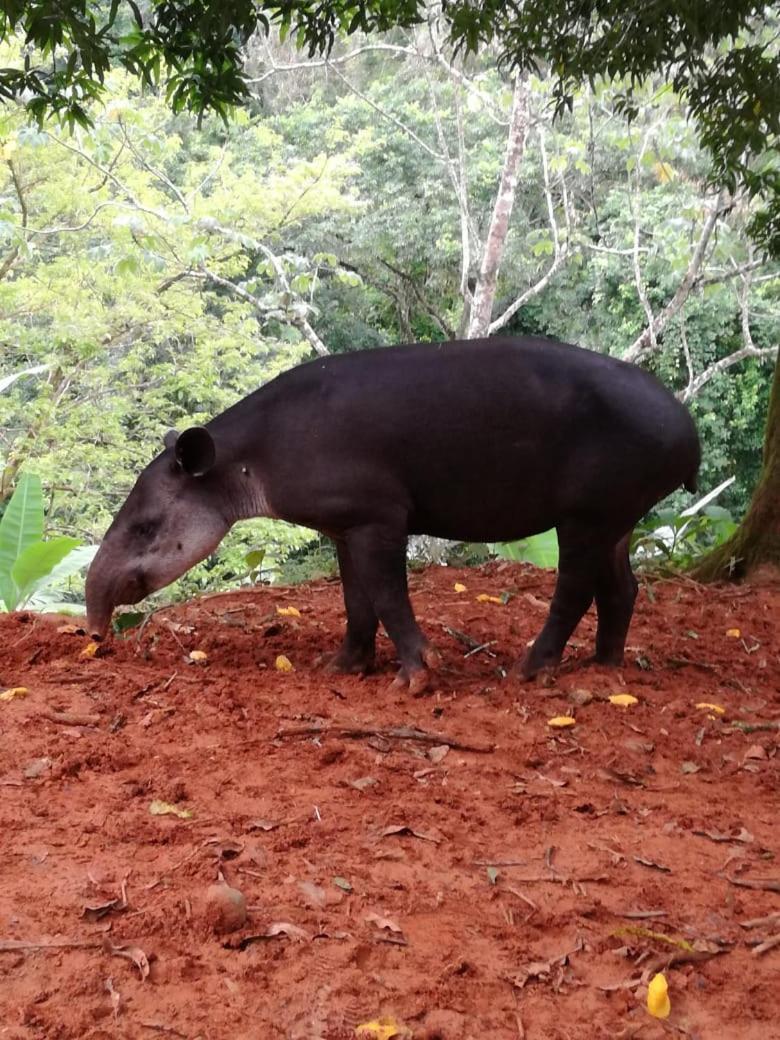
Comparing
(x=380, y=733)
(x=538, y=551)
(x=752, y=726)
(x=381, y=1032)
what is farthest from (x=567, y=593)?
(x=538, y=551)

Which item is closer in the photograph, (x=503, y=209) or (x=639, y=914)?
(x=639, y=914)

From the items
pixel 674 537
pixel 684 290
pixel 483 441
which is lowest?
pixel 674 537

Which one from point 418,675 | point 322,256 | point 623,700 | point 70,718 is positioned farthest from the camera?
point 322,256

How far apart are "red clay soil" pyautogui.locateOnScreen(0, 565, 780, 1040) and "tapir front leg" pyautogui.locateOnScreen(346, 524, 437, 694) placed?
0.62 ft

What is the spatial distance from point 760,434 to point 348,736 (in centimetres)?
2143

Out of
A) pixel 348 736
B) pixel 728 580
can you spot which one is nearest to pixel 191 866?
pixel 348 736

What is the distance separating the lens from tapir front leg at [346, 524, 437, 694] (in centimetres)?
501

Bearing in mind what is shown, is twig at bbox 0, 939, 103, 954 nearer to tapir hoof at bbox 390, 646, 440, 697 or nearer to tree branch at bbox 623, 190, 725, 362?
tapir hoof at bbox 390, 646, 440, 697

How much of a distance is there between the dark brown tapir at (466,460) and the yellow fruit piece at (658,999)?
2.55m

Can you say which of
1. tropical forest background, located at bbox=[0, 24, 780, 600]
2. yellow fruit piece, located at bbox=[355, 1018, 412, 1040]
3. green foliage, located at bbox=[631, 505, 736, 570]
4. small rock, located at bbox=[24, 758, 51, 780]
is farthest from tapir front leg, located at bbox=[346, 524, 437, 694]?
tropical forest background, located at bbox=[0, 24, 780, 600]

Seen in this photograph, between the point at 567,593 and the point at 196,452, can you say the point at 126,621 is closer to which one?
the point at 196,452

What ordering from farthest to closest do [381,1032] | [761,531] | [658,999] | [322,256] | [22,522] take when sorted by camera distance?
[322,256] < [761,531] < [22,522] < [658,999] < [381,1032]

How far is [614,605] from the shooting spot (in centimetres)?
528

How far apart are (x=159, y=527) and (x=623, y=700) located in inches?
96.6
